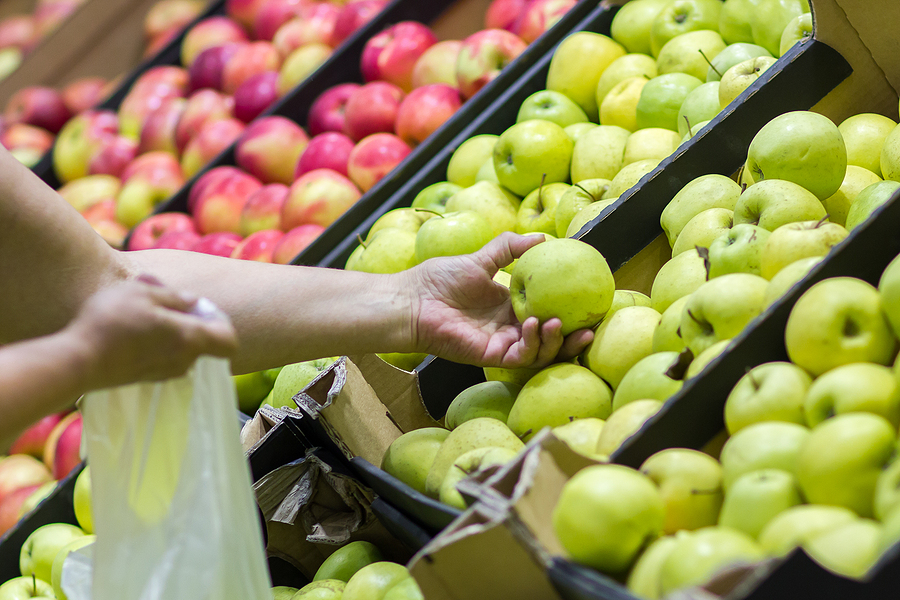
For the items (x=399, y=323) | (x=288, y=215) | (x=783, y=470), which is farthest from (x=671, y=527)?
(x=288, y=215)

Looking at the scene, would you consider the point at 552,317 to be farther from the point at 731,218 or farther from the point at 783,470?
the point at 783,470

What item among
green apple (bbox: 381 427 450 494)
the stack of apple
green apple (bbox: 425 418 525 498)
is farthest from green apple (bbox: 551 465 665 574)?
the stack of apple

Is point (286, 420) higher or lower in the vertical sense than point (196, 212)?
lower

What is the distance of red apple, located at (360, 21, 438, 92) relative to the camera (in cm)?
317

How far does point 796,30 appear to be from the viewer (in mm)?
1858

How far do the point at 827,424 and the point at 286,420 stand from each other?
1078 mm

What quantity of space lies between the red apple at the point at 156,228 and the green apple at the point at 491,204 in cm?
134

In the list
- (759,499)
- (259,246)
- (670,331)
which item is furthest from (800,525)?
(259,246)

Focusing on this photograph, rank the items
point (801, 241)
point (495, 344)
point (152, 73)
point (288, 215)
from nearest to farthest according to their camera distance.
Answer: point (801, 241)
point (495, 344)
point (288, 215)
point (152, 73)

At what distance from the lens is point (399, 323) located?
1705 mm

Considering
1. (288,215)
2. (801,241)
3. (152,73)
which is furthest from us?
(152,73)

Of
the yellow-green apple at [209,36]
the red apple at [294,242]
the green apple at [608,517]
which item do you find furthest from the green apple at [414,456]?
the yellow-green apple at [209,36]

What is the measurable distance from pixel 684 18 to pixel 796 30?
1.59 feet

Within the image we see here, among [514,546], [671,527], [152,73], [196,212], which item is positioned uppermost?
[152,73]
